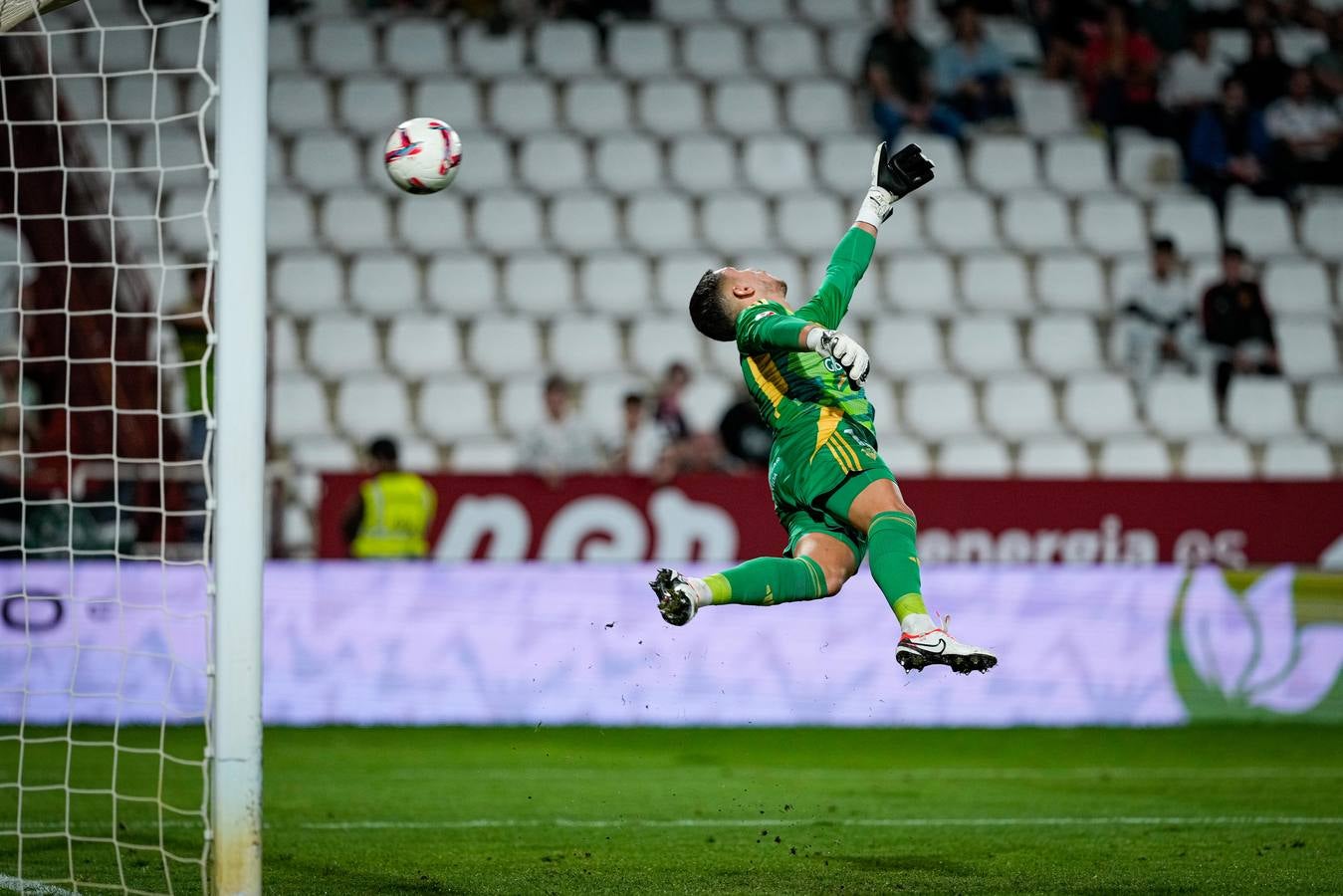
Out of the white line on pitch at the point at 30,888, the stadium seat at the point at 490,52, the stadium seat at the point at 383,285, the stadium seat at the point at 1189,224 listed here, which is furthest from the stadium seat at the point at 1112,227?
the white line on pitch at the point at 30,888

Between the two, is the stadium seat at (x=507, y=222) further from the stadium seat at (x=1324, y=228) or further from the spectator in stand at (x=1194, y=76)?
the stadium seat at (x=1324, y=228)

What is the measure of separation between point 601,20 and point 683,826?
34.3 feet

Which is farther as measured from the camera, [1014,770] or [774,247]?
[774,247]

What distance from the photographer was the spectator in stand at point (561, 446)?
→ 40.6ft

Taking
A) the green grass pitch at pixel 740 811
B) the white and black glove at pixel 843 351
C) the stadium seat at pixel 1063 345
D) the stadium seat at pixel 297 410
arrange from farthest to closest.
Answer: the stadium seat at pixel 1063 345, the stadium seat at pixel 297 410, the green grass pitch at pixel 740 811, the white and black glove at pixel 843 351

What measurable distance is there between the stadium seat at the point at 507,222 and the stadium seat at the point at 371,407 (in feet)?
6.14

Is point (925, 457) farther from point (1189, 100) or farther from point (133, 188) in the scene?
point (133, 188)

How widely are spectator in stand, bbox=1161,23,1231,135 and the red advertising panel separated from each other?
562 centimetres

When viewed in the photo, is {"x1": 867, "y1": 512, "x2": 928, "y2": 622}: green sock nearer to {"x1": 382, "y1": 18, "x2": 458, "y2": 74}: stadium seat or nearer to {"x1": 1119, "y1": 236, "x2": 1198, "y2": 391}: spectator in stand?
{"x1": 1119, "y1": 236, "x2": 1198, "y2": 391}: spectator in stand

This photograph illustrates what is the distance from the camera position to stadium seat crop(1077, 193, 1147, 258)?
15.6 metres

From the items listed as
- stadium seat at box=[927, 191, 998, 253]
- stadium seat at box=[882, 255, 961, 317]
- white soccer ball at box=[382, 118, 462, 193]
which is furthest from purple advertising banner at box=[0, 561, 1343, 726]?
white soccer ball at box=[382, 118, 462, 193]

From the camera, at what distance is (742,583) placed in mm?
5961

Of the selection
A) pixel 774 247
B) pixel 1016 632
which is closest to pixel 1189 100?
pixel 774 247

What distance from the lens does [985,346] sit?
1466 centimetres
